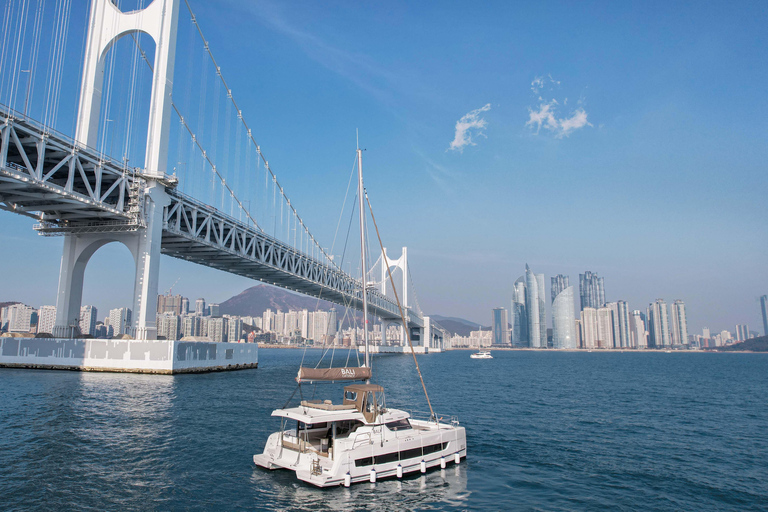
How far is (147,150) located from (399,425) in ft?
112

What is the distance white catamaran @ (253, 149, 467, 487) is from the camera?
501 inches

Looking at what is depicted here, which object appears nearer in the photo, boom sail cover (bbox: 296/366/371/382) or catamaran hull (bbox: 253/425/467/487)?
catamaran hull (bbox: 253/425/467/487)

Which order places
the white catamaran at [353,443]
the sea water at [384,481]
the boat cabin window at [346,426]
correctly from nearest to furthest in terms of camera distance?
the sea water at [384,481] → the white catamaran at [353,443] → the boat cabin window at [346,426]

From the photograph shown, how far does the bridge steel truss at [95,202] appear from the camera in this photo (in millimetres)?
29312

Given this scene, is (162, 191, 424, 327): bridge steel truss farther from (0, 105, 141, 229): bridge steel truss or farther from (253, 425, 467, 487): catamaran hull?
(253, 425, 467, 487): catamaran hull

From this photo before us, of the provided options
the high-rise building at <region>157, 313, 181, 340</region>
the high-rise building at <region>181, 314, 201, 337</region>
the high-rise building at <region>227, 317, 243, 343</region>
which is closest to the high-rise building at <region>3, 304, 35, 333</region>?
the high-rise building at <region>181, 314, 201, 337</region>

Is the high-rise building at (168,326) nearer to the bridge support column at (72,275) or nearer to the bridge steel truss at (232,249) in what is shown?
the bridge steel truss at (232,249)

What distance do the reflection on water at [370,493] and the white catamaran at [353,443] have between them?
245 mm

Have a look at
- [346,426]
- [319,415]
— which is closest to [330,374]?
[346,426]

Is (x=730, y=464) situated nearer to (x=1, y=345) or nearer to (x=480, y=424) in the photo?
(x=480, y=424)

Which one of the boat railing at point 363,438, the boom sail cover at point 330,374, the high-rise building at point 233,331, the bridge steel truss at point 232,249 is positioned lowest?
the boat railing at point 363,438

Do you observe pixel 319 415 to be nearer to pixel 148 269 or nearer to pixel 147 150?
pixel 148 269

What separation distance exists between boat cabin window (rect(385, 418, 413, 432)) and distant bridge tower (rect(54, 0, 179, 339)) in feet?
95.6

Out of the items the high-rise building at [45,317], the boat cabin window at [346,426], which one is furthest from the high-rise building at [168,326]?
the boat cabin window at [346,426]
